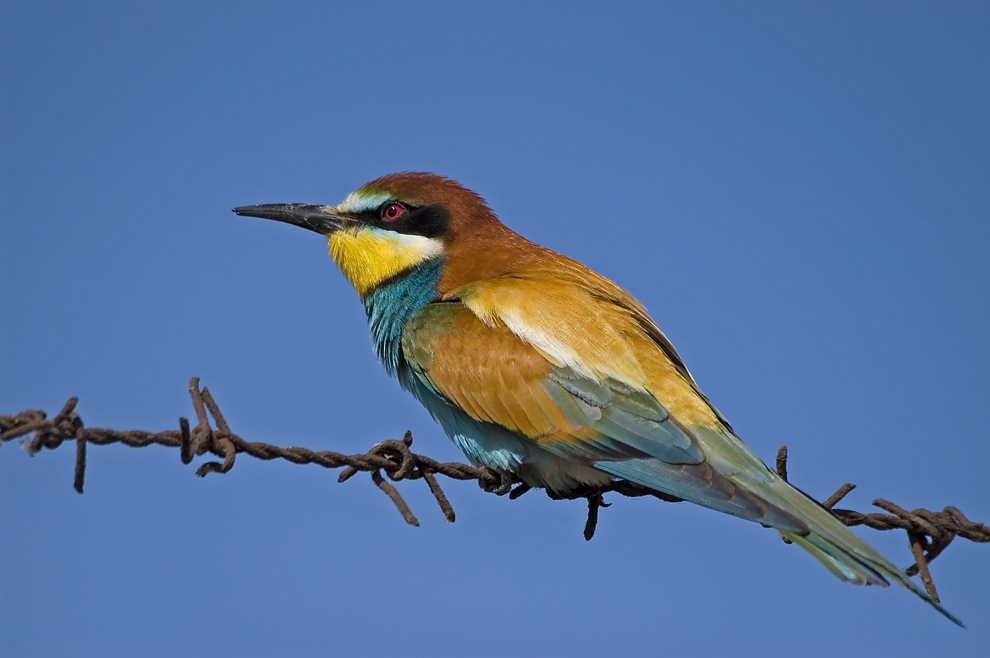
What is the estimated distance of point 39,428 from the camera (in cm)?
159

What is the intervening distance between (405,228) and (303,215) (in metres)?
0.42

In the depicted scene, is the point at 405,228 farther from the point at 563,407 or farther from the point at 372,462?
the point at 372,462

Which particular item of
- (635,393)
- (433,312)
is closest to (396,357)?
(433,312)

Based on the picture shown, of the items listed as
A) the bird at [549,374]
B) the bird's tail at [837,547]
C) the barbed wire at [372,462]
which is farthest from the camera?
the bird at [549,374]

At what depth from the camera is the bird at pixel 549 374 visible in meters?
2.33

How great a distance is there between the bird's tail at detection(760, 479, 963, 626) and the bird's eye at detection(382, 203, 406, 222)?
1602 millimetres

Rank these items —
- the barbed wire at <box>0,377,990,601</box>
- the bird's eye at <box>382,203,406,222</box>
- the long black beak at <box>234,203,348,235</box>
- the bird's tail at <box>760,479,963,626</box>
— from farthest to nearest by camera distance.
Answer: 1. the long black beak at <box>234,203,348,235</box>
2. the bird's eye at <box>382,203,406,222</box>
3. the bird's tail at <box>760,479,963,626</box>
4. the barbed wire at <box>0,377,990,601</box>

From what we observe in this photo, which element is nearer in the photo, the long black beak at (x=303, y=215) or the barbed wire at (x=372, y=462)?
the barbed wire at (x=372, y=462)

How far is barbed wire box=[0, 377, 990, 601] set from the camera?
1.61 meters

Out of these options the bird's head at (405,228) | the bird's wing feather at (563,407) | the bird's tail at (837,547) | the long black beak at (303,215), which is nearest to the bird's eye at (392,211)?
the bird's head at (405,228)

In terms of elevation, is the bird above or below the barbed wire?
above

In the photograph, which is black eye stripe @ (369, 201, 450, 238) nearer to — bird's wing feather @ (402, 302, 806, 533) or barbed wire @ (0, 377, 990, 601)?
bird's wing feather @ (402, 302, 806, 533)

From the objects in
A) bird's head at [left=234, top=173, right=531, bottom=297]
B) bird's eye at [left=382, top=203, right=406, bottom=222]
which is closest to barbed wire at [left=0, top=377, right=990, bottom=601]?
bird's head at [left=234, top=173, right=531, bottom=297]

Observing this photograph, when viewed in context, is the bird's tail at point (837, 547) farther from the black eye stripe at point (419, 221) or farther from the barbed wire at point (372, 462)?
the black eye stripe at point (419, 221)
